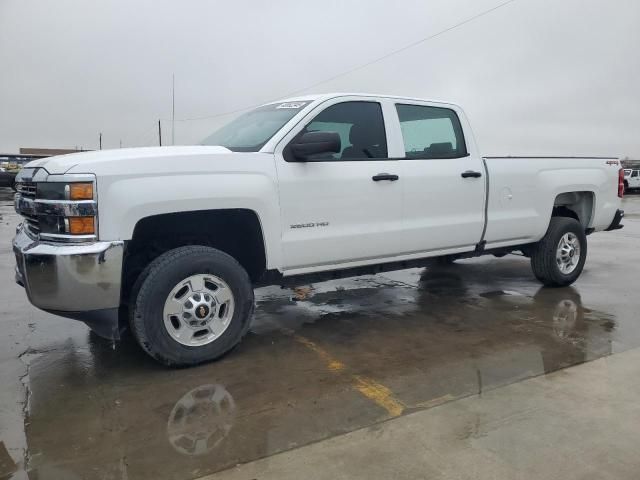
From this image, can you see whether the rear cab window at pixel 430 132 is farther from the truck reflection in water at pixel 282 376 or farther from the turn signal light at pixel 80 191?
the turn signal light at pixel 80 191

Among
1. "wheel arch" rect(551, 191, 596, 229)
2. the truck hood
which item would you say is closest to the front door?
the truck hood

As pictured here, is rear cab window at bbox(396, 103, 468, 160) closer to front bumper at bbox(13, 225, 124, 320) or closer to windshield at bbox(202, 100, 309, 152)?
windshield at bbox(202, 100, 309, 152)

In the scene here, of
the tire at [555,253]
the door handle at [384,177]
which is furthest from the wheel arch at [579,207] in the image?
the door handle at [384,177]

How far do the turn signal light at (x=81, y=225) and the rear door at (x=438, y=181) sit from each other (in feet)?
8.54

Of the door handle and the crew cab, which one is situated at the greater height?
the door handle

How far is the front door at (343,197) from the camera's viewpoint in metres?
4.28

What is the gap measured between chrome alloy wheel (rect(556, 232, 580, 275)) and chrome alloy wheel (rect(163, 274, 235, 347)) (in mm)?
4104

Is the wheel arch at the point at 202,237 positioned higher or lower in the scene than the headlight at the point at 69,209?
lower

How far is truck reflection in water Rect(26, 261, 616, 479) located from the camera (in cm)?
288

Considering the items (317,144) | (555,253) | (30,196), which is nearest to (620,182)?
(555,253)

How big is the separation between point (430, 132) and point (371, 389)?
9.12ft

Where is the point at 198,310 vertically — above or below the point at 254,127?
below

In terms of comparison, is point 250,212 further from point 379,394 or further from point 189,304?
point 379,394

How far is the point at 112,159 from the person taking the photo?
360 centimetres
